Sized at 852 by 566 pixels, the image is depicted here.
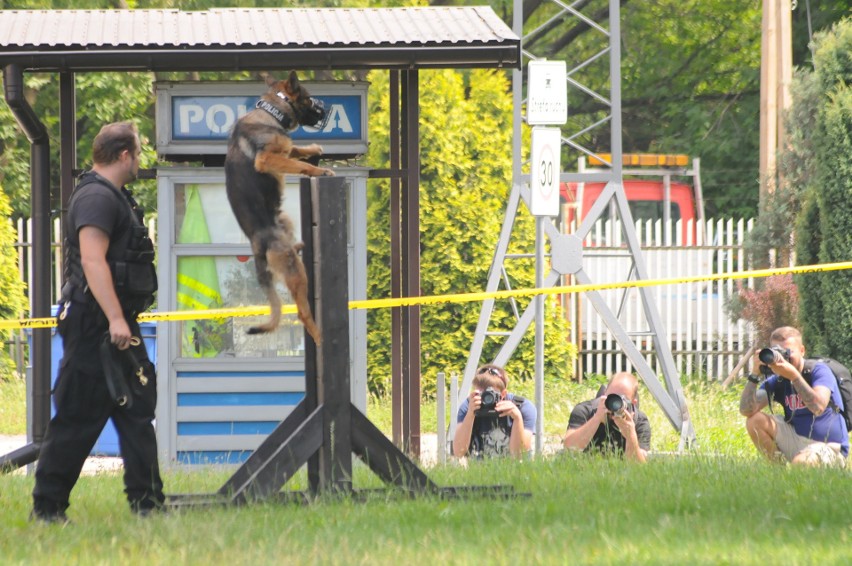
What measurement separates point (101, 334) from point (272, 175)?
101 centimetres

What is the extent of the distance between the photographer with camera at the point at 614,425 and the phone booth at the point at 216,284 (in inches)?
59.9

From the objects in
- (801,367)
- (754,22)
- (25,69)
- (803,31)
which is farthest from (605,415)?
(754,22)

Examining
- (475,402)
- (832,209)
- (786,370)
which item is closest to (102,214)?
(475,402)

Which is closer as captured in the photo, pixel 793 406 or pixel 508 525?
pixel 508 525

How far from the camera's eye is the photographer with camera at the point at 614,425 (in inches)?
305

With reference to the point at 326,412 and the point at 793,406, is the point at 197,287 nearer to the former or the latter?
the point at 326,412

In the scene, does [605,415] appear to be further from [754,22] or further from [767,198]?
[754,22]

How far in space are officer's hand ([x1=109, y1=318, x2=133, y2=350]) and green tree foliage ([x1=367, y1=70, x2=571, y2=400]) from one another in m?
8.68

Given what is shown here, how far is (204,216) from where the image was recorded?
870 centimetres

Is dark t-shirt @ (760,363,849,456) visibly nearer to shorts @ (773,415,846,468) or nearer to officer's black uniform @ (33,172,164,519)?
A: shorts @ (773,415,846,468)

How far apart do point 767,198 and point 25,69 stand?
941 centimetres

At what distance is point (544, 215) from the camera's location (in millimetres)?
9250

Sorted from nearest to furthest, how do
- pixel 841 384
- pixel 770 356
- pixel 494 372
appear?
pixel 770 356, pixel 841 384, pixel 494 372

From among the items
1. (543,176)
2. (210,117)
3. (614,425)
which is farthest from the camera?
(543,176)
